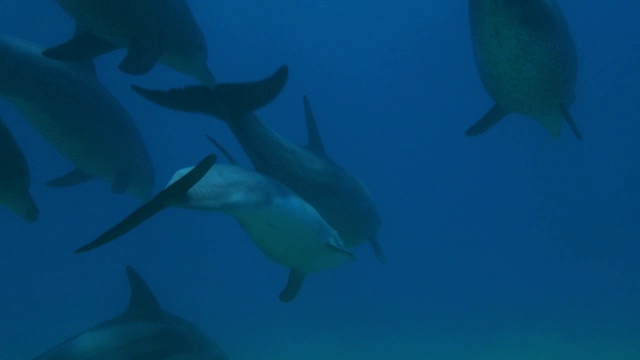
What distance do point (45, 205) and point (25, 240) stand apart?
193 centimetres

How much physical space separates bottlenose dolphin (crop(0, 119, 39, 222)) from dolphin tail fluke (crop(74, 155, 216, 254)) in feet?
2.73

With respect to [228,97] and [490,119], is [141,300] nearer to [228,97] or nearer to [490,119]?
[228,97]

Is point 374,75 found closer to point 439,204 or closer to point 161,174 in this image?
point 439,204

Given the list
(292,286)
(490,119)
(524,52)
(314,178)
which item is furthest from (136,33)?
(490,119)

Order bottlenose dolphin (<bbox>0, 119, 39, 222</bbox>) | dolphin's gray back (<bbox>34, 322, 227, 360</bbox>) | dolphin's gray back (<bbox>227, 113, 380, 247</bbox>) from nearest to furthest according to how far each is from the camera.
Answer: bottlenose dolphin (<bbox>0, 119, 39, 222</bbox>)
dolphin's gray back (<bbox>34, 322, 227, 360</bbox>)
dolphin's gray back (<bbox>227, 113, 380, 247</bbox>)

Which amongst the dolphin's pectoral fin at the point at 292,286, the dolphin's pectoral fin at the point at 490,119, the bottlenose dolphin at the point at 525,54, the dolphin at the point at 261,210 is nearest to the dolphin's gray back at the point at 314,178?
the dolphin at the point at 261,210

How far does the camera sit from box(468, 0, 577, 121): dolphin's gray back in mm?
4707

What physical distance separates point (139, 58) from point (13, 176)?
1.17 metres

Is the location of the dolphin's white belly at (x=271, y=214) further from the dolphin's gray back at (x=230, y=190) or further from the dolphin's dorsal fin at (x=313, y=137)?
the dolphin's dorsal fin at (x=313, y=137)

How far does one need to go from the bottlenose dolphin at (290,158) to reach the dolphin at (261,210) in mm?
483

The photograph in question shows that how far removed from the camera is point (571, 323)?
2027 cm

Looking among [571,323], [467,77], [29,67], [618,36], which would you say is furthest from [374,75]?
[29,67]

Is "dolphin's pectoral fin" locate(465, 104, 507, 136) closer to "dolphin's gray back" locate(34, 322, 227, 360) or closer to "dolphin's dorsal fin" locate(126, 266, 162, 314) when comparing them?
"dolphin's gray back" locate(34, 322, 227, 360)

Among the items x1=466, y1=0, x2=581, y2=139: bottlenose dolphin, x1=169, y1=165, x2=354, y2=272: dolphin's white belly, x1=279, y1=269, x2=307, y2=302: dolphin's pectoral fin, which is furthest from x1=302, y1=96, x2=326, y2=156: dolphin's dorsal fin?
x1=466, y1=0, x2=581, y2=139: bottlenose dolphin
